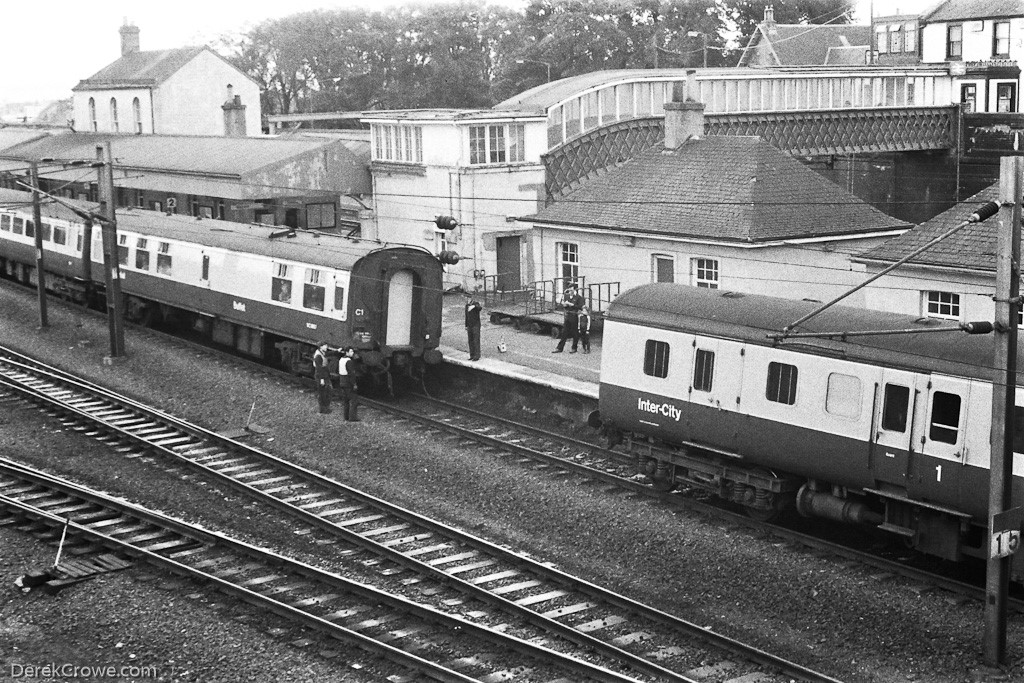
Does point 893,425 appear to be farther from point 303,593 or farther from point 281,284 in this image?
point 281,284

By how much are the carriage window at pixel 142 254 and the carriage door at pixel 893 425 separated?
22168mm

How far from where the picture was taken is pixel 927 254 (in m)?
24.6

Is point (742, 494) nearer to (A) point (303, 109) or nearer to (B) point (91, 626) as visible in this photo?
(B) point (91, 626)

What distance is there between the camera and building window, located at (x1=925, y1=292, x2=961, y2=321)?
2436cm

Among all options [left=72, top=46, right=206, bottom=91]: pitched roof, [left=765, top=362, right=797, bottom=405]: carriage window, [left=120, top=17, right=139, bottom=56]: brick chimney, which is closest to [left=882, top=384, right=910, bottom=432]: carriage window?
[left=765, top=362, right=797, bottom=405]: carriage window

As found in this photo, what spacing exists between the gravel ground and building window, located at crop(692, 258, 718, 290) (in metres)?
9.09

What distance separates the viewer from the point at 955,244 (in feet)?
79.9

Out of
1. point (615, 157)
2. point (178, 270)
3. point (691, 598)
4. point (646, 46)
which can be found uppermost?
point (646, 46)

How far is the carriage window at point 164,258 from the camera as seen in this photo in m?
32.7

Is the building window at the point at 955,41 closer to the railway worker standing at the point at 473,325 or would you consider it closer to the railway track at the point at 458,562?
the railway worker standing at the point at 473,325

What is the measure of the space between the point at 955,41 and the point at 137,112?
39.2m

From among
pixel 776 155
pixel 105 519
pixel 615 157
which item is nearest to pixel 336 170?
pixel 615 157

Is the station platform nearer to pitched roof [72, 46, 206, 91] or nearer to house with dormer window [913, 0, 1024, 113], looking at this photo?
pitched roof [72, 46, 206, 91]

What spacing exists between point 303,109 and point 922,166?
41.9m
